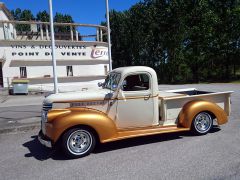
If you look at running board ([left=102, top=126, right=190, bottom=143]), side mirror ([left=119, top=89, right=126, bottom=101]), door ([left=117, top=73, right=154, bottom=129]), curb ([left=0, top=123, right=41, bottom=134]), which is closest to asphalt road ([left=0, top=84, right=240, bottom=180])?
running board ([left=102, top=126, right=190, bottom=143])

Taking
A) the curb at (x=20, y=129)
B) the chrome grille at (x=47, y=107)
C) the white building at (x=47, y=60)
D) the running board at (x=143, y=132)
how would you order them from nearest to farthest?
the chrome grille at (x=47, y=107)
the running board at (x=143, y=132)
the curb at (x=20, y=129)
the white building at (x=47, y=60)

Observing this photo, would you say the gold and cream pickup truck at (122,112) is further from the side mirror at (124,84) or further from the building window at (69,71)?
the building window at (69,71)

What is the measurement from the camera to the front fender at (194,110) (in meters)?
7.72

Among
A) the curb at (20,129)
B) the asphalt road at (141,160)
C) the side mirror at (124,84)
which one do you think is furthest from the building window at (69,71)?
the side mirror at (124,84)

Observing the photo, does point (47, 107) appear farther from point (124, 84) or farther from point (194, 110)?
point (194, 110)

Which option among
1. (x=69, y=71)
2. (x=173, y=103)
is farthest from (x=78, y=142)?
(x=69, y=71)

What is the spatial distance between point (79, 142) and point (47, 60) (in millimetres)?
24736

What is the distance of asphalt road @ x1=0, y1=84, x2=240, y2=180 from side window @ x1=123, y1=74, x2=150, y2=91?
1.36m

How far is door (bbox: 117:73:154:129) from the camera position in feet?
23.7

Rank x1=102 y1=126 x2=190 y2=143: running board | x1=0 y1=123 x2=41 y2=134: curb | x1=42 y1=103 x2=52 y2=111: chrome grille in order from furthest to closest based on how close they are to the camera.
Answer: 1. x1=0 y1=123 x2=41 y2=134: curb
2. x1=102 y1=126 x2=190 y2=143: running board
3. x1=42 y1=103 x2=52 y2=111: chrome grille

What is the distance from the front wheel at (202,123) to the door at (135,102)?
1.22 metres

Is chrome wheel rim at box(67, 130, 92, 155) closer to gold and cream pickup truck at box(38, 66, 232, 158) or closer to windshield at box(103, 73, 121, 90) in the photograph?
gold and cream pickup truck at box(38, 66, 232, 158)

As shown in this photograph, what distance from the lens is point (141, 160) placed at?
20.2 feet

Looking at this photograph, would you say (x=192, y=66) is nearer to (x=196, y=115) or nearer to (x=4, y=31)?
(x=4, y=31)
